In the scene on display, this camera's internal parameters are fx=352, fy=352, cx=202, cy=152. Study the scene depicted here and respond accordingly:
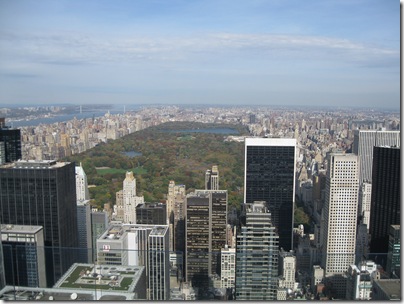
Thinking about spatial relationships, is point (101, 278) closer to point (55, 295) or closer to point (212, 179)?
point (55, 295)

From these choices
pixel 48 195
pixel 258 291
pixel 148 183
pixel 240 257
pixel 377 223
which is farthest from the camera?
pixel 148 183

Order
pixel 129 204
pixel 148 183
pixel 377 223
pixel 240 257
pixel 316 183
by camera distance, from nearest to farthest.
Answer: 1. pixel 240 257
2. pixel 377 223
3. pixel 129 204
4. pixel 148 183
5. pixel 316 183

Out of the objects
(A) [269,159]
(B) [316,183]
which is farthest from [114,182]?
(B) [316,183]

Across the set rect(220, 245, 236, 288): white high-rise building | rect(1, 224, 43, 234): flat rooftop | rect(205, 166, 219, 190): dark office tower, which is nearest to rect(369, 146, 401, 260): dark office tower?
rect(205, 166, 219, 190): dark office tower

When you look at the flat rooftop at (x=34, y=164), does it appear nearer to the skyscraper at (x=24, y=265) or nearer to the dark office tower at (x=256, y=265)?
the skyscraper at (x=24, y=265)

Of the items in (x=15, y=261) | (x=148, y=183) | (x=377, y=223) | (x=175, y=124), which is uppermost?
(x=175, y=124)

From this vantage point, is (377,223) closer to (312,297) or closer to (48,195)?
(312,297)

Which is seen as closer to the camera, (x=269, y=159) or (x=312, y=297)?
(x=312, y=297)
